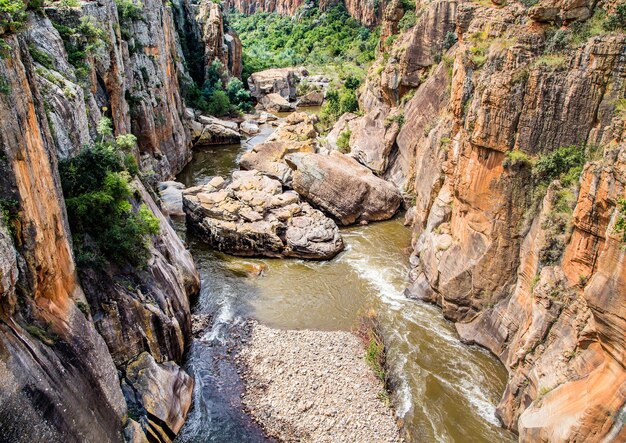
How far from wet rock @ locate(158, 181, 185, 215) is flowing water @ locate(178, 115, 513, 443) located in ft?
7.60

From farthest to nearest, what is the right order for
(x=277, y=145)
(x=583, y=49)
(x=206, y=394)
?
(x=277, y=145), (x=206, y=394), (x=583, y=49)

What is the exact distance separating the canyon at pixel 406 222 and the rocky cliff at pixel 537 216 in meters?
0.07

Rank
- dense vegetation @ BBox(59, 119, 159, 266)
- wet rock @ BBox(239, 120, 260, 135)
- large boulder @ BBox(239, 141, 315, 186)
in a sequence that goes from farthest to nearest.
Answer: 1. wet rock @ BBox(239, 120, 260, 135)
2. large boulder @ BBox(239, 141, 315, 186)
3. dense vegetation @ BBox(59, 119, 159, 266)

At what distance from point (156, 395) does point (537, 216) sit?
16.3m

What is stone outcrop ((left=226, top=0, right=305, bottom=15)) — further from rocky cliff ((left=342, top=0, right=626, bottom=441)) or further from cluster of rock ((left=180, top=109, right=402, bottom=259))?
rocky cliff ((left=342, top=0, right=626, bottom=441))

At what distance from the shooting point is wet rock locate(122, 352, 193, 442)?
52.5 ft

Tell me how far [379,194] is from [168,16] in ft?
106

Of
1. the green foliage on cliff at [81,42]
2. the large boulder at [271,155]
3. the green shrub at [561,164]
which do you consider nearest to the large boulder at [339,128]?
the large boulder at [271,155]

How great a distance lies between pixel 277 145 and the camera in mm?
40688

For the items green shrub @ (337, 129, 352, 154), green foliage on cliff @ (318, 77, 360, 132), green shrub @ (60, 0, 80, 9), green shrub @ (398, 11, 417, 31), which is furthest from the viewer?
green foliage on cliff @ (318, 77, 360, 132)

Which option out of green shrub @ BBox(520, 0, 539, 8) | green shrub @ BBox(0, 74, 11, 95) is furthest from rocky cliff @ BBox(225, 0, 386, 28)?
green shrub @ BBox(0, 74, 11, 95)

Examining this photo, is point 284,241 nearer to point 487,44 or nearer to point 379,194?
point 379,194

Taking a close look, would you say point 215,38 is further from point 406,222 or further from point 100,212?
point 100,212

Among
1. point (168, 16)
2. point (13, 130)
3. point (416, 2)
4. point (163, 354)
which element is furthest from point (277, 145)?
point (13, 130)
